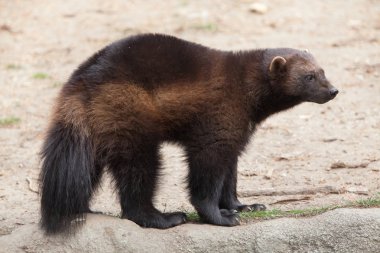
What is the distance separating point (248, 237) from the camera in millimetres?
Answer: 6445

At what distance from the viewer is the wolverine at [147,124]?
6.57 metres

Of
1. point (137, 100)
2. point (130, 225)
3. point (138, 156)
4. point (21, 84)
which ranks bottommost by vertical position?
point (21, 84)

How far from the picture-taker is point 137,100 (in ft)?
21.8

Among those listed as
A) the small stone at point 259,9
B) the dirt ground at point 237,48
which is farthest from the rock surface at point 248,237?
the small stone at point 259,9

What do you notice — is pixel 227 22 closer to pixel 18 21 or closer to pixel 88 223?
pixel 18 21

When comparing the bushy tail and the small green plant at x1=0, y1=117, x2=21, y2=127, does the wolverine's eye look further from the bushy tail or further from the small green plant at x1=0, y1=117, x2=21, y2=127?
the small green plant at x1=0, y1=117, x2=21, y2=127

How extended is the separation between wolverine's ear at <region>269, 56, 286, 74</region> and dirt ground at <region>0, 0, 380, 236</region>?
1.29m

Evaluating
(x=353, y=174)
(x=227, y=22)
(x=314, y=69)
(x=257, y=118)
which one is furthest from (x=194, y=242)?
(x=227, y=22)

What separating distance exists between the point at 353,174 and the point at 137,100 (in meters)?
3.18

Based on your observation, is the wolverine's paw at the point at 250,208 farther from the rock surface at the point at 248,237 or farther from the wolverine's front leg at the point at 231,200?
the rock surface at the point at 248,237

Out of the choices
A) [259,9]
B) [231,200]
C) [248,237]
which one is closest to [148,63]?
[231,200]

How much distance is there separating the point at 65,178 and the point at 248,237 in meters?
1.52

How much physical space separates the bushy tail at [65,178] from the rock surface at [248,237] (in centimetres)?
15

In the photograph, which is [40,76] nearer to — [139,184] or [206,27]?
[206,27]
